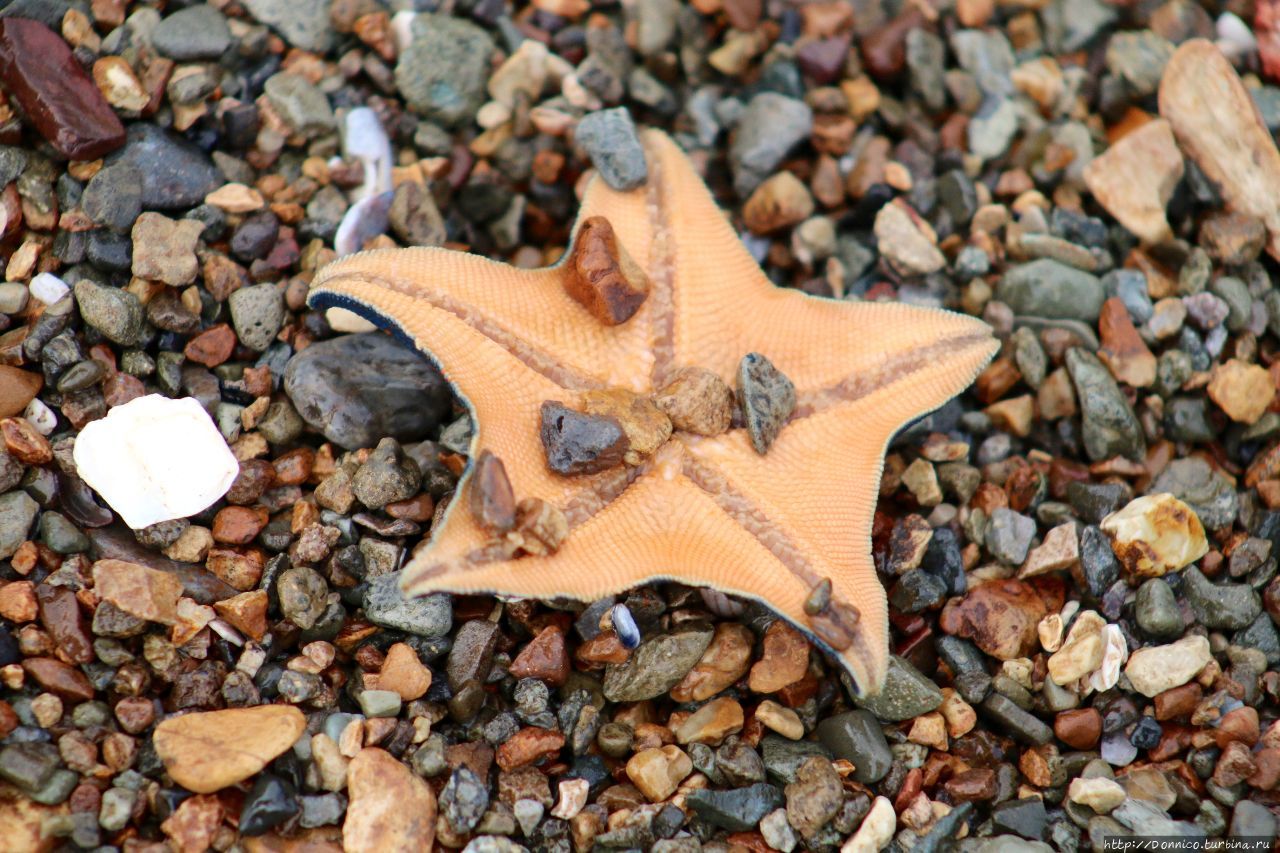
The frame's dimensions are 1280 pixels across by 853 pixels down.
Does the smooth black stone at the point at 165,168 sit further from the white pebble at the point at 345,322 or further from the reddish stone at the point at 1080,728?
the reddish stone at the point at 1080,728

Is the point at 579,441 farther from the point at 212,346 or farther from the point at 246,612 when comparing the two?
the point at 212,346

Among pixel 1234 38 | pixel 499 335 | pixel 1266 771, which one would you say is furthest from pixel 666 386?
pixel 1234 38

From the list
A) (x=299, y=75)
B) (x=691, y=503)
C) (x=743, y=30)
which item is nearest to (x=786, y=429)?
(x=691, y=503)

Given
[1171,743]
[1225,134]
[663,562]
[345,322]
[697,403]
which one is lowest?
[1171,743]

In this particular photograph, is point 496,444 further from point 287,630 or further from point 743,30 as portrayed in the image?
point 743,30

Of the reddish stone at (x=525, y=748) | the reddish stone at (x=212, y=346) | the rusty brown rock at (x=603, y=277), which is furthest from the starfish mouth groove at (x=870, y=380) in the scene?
the reddish stone at (x=212, y=346)

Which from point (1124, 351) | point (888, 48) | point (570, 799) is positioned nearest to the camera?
point (570, 799)

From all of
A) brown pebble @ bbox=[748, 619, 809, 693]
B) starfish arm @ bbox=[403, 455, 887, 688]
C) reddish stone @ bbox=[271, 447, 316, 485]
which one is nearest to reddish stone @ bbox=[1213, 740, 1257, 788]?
starfish arm @ bbox=[403, 455, 887, 688]

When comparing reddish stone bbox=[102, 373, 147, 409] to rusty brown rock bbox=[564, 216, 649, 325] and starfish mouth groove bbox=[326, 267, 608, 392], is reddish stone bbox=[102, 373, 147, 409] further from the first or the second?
rusty brown rock bbox=[564, 216, 649, 325]
